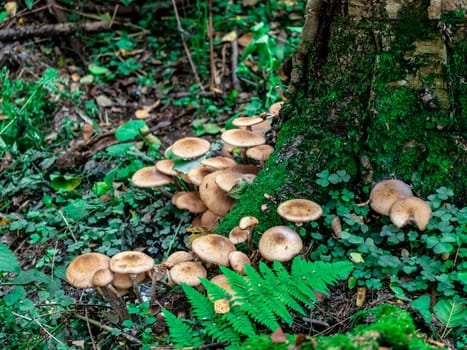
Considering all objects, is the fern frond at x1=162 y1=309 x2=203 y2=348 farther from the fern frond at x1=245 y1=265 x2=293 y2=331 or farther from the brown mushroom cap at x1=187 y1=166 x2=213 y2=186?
the brown mushroom cap at x1=187 y1=166 x2=213 y2=186

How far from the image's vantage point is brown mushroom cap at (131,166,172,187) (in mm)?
4457

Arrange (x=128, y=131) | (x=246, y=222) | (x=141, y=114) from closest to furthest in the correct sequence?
(x=246, y=222) → (x=128, y=131) → (x=141, y=114)

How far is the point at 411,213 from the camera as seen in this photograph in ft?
10.4

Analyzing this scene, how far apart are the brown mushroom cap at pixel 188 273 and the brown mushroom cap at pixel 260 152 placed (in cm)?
115

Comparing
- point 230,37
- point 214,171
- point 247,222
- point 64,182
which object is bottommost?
point 64,182

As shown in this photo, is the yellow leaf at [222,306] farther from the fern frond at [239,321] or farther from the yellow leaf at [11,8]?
the yellow leaf at [11,8]

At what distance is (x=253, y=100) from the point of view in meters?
6.38

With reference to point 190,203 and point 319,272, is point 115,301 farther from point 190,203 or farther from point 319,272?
point 319,272

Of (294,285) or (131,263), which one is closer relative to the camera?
(294,285)

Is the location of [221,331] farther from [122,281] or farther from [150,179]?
[150,179]

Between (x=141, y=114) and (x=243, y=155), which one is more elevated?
(x=243, y=155)

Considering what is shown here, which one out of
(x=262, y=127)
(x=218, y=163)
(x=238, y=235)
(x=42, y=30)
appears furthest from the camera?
(x=42, y=30)

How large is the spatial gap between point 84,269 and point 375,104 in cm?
227

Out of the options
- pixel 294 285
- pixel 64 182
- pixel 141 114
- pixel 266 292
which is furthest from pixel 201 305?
pixel 141 114
